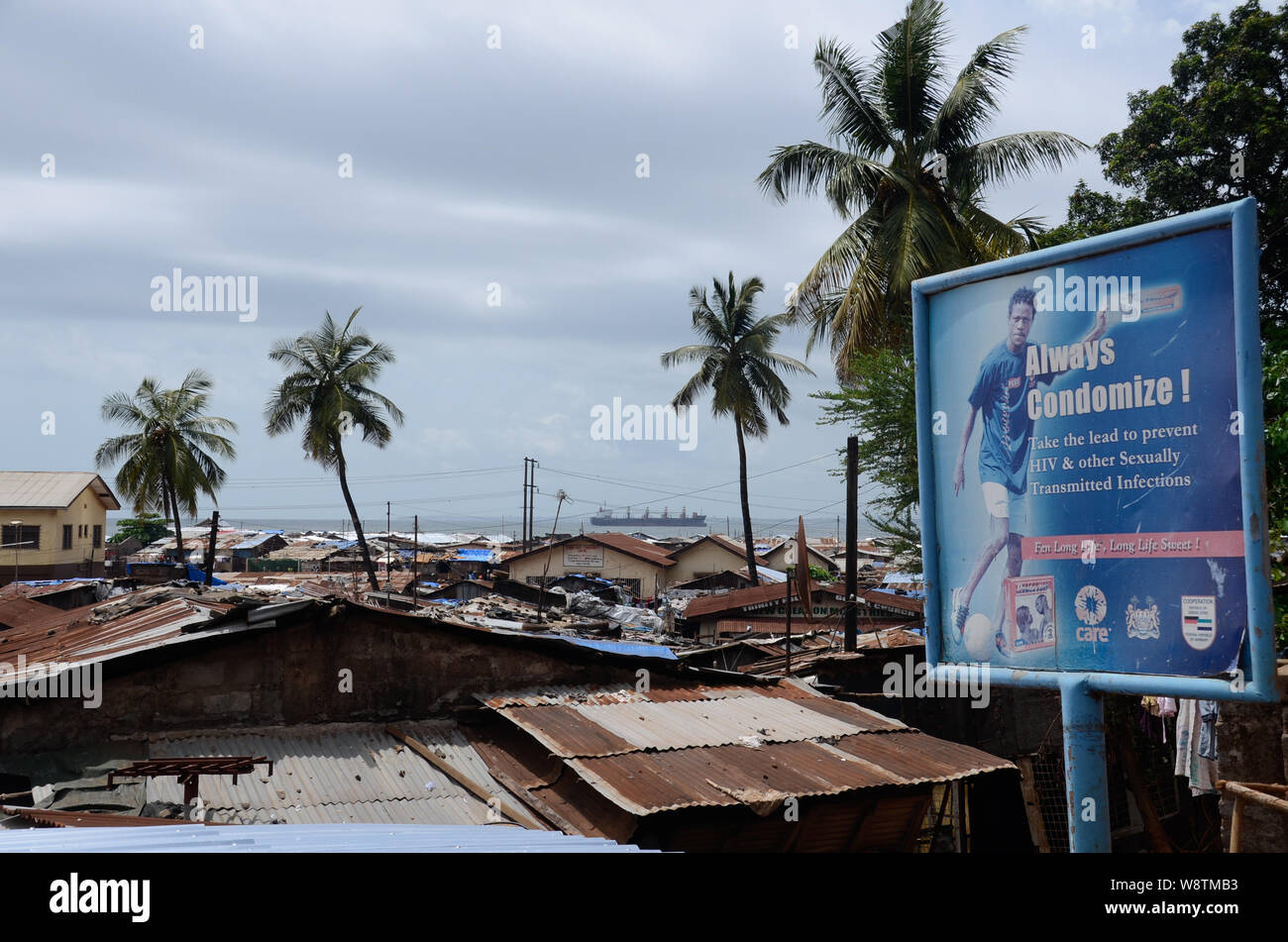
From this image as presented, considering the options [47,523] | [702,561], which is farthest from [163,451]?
[702,561]

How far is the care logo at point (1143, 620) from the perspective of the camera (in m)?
4.06

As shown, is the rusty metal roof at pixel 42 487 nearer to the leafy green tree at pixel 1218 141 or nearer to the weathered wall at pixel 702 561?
the weathered wall at pixel 702 561

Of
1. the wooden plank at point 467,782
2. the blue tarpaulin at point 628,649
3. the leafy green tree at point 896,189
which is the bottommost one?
the wooden plank at point 467,782

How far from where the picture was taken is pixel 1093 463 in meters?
4.25

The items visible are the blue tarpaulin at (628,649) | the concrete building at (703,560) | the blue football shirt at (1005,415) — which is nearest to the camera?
the blue football shirt at (1005,415)

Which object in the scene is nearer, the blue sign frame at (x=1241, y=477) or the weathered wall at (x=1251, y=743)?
the blue sign frame at (x=1241, y=477)

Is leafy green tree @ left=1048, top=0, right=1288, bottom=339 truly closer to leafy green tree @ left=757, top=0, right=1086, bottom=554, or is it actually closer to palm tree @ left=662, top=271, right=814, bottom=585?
leafy green tree @ left=757, top=0, right=1086, bottom=554

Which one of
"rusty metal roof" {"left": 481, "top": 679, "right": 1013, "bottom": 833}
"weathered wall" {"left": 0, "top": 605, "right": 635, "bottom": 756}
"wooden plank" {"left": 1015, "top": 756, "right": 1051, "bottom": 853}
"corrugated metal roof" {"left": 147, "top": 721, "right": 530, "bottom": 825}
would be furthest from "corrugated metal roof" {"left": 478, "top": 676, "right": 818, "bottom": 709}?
"wooden plank" {"left": 1015, "top": 756, "right": 1051, "bottom": 853}

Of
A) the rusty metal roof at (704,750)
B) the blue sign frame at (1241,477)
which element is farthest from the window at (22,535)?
the blue sign frame at (1241,477)

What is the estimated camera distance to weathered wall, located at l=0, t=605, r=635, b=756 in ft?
27.8
